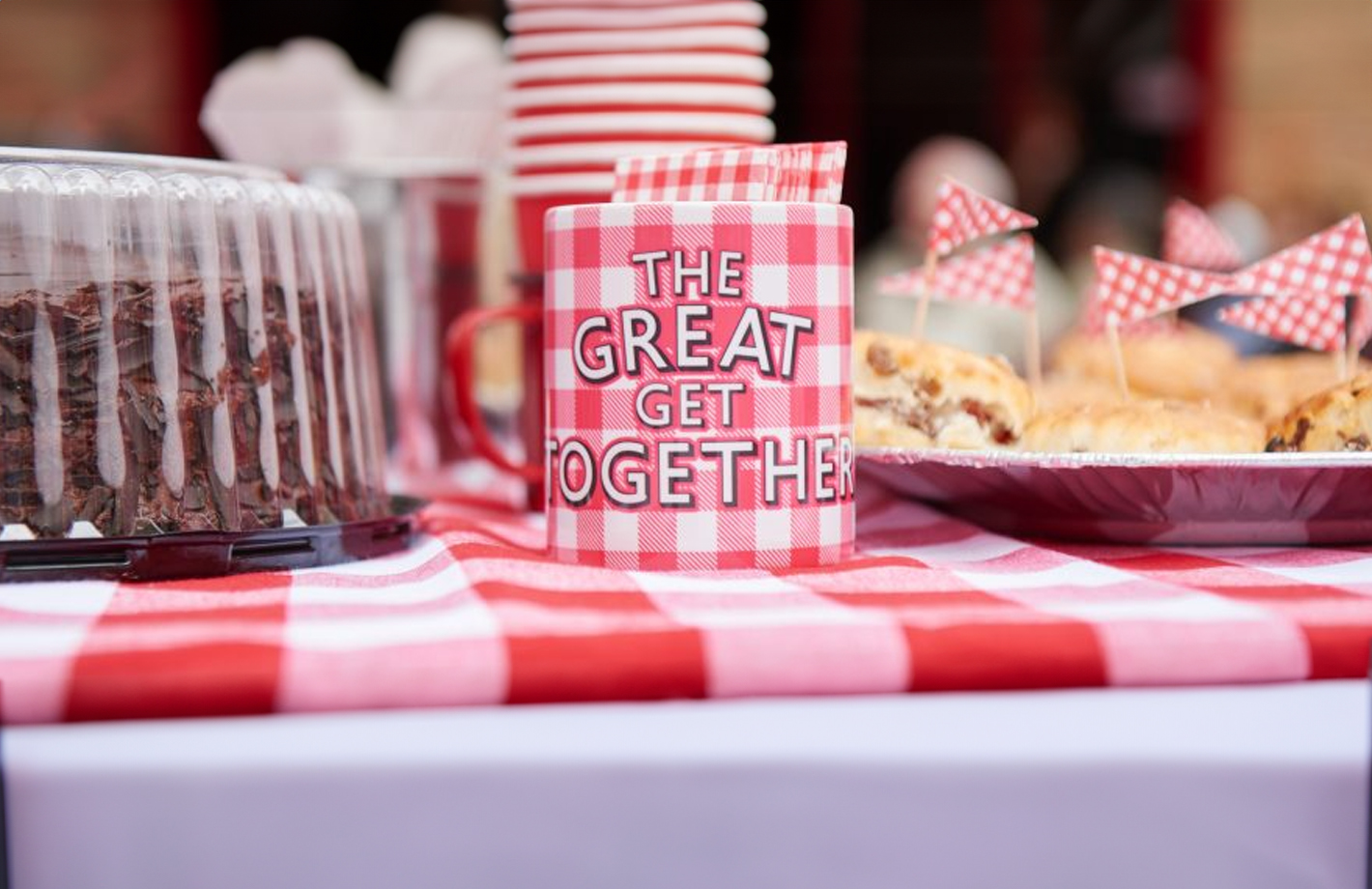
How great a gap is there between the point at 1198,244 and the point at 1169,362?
0.11 meters

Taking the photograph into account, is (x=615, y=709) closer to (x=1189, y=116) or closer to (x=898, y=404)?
(x=898, y=404)

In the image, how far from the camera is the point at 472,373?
0.89 meters

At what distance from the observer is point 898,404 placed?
81 cm

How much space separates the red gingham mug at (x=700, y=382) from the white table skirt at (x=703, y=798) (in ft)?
0.58

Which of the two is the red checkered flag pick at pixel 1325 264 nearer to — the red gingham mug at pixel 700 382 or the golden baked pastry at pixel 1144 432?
the golden baked pastry at pixel 1144 432

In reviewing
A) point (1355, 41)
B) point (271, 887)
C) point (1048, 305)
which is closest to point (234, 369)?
point (271, 887)

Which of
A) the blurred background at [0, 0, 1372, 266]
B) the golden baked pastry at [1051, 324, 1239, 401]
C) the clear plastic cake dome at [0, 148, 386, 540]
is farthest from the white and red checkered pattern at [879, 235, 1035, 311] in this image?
the blurred background at [0, 0, 1372, 266]

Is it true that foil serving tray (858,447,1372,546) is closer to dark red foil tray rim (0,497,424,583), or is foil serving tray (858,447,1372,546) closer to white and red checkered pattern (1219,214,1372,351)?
white and red checkered pattern (1219,214,1372,351)

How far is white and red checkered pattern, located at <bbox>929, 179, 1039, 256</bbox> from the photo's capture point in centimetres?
78

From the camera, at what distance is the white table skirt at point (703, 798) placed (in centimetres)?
43

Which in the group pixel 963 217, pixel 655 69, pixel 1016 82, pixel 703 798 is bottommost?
pixel 703 798

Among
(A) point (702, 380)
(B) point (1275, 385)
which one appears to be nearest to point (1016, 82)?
(B) point (1275, 385)

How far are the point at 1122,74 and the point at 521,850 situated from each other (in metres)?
5.92

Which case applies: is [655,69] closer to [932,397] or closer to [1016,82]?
[932,397]
